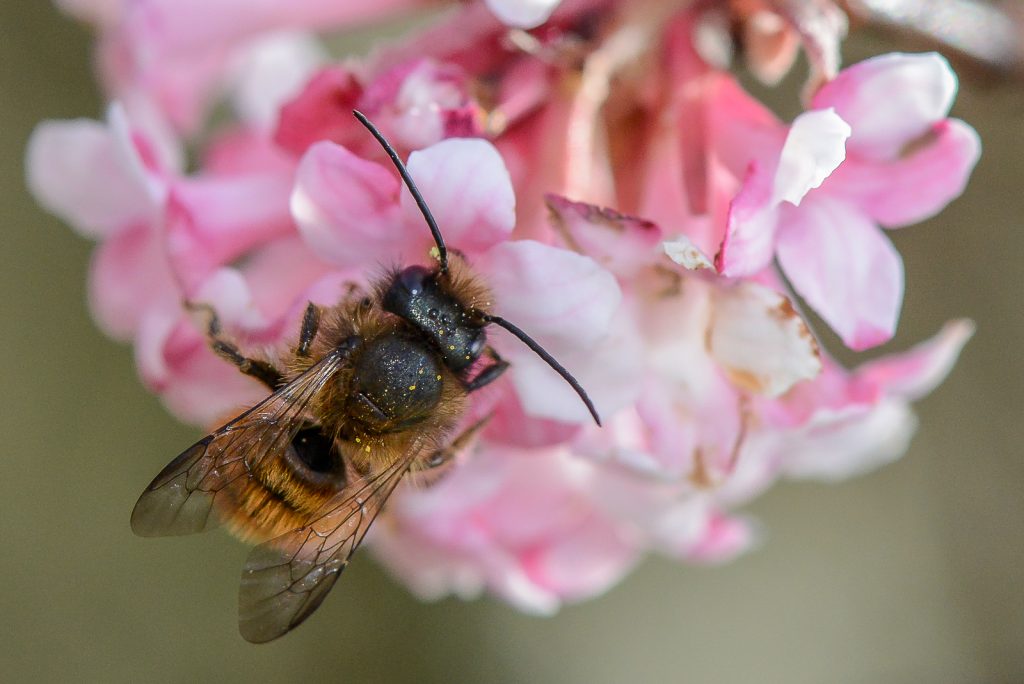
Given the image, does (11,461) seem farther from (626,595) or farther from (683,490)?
(683,490)

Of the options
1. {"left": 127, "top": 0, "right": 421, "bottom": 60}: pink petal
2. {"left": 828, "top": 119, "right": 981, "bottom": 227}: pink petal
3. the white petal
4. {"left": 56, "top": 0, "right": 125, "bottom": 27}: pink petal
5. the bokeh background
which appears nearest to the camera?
the white petal

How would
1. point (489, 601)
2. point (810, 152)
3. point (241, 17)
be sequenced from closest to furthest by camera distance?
point (810, 152) < point (241, 17) < point (489, 601)

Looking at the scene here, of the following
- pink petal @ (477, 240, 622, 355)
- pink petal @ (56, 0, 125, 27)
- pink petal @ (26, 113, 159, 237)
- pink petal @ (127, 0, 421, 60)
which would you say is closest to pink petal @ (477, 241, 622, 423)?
pink petal @ (477, 240, 622, 355)

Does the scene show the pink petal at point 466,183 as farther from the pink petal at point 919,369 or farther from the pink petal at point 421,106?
the pink petal at point 919,369

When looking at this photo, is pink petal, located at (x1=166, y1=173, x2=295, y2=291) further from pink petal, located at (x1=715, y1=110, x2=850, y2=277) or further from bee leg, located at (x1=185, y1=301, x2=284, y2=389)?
pink petal, located at (x1=715, y1=110, x2=850, y2=277)

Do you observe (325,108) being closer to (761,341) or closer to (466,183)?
(466,183)

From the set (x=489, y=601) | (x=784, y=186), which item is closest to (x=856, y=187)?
(x=784, y=186)
